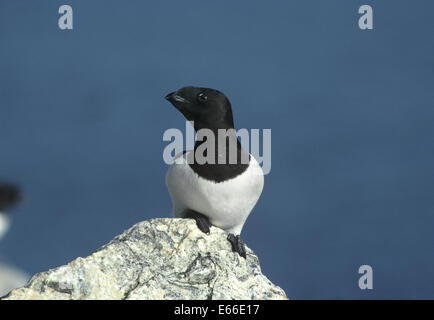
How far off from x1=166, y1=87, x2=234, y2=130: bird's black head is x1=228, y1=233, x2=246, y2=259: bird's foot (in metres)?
0.66

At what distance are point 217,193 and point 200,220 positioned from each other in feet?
0.63

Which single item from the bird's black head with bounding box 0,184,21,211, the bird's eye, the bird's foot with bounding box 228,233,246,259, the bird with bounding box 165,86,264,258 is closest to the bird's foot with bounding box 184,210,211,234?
the bird with bounding box 165,86,264,258

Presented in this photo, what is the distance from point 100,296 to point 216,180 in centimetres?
105

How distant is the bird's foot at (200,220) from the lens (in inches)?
157

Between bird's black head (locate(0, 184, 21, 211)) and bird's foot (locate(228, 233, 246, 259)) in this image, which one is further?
bird's foot (locate(228, 233, 246, 259))

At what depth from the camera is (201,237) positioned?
3.91 m

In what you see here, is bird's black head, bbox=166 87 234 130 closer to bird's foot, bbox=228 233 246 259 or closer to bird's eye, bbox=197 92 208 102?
bird's eye, bbox=197 92 208 102

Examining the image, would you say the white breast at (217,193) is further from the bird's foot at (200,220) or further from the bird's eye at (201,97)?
the bird's eye at (201,97)

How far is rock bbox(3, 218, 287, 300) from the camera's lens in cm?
332

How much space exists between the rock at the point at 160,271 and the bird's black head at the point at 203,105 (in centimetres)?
60

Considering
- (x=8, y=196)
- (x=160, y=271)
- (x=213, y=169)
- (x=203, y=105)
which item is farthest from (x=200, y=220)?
(x=8, y=196)
